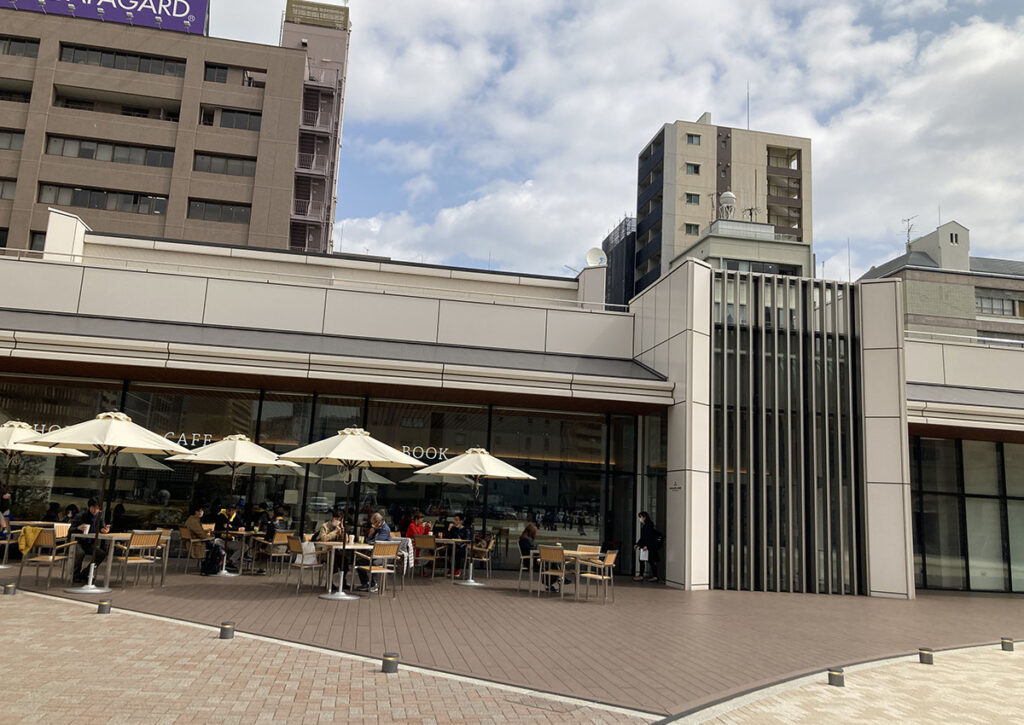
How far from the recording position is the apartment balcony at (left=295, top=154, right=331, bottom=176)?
51.2m

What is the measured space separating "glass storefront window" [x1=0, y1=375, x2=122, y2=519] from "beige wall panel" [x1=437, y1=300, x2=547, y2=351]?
28.2 feet

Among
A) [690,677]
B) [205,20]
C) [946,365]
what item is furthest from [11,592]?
[205,20]

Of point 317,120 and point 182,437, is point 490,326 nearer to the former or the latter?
point 182,437

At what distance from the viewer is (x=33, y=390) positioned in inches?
731

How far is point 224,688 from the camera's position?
271 inches

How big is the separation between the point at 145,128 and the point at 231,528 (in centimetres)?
3759

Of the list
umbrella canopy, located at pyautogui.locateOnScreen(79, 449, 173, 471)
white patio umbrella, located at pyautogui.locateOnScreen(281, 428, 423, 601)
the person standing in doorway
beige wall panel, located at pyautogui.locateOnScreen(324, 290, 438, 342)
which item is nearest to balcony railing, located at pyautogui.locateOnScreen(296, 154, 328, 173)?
beige wall panel, located at pyautogui.locateOnScreen(324, 290, 438, 342)

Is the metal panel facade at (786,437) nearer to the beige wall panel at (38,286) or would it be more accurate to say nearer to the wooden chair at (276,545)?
the wooden chair at (276,545)

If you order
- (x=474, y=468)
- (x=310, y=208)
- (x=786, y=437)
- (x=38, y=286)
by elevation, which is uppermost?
(x=310, y=208)

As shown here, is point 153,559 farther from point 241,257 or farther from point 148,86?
point 148,86

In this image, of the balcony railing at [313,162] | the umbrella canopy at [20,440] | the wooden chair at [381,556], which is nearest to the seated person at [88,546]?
the umbrella canopy at [20,440]

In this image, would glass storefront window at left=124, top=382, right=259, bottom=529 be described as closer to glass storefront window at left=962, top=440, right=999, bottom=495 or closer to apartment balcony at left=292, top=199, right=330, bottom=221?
glass storefront window at left=962, top=440, right=999, bottom=495

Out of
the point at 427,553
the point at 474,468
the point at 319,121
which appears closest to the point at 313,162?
the point at 319,121

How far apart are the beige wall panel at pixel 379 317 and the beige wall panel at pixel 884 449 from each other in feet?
37.6
